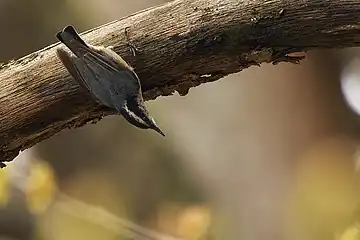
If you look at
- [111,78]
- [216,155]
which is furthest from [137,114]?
[216,155]

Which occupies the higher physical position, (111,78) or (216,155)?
(216,155)

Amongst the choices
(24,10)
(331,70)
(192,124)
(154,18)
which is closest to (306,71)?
(331,70)

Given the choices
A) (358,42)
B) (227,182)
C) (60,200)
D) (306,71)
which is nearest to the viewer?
(358,42)

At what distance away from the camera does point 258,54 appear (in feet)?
0.95

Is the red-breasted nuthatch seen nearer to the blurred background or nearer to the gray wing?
the gray wing

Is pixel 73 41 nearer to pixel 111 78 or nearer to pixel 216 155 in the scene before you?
pixel 111 78

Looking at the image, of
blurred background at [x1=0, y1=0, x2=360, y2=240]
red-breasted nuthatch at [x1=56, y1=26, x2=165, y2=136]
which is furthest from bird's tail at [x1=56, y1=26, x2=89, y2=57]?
blurred background at [x1=0, y1=0, x2=360, y2=240]

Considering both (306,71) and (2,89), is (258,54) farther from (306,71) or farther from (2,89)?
(306,71)

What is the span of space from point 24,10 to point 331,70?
0.47m

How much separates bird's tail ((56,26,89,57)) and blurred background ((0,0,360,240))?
Result: 0.41m

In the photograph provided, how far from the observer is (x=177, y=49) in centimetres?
30

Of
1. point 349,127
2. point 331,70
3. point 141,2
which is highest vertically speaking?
point 141,2

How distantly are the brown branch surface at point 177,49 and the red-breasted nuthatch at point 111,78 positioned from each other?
0.07 feet

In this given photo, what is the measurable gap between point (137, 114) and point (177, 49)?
0.04m
